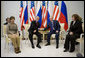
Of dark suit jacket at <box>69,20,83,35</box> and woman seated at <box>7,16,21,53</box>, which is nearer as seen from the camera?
woman seated at <box>7,16,21,53</box>

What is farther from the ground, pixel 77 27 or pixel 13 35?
pixel 77 27

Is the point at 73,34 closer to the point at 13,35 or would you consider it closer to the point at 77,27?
the point at 77,27

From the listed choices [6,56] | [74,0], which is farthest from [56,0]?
[6,56]

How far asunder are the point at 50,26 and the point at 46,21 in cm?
118

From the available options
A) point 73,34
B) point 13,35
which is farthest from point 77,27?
point 13,35

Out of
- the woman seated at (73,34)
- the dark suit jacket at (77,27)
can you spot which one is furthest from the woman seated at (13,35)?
the dark suit jacket at (77,27)

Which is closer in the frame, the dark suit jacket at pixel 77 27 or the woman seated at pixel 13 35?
the woman seated at pixel 13 35

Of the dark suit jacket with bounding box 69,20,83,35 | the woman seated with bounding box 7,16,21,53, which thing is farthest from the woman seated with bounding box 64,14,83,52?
the woman seated with bounding box 7,16,21,53

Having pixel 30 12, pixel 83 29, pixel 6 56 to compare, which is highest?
pixel 30 12

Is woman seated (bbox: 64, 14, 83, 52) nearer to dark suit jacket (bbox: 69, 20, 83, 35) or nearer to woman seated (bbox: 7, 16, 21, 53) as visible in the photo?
dark suit jacket (bbox: 69, 20, 83, 35)

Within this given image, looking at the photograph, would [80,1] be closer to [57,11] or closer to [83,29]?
[57,11]

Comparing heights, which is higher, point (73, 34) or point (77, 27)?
point (77, 27)

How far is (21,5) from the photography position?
6.20 metres

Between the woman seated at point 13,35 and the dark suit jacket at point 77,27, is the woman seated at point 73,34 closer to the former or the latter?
the dark suit jacket at point 77,27
